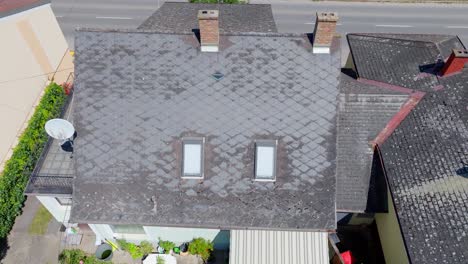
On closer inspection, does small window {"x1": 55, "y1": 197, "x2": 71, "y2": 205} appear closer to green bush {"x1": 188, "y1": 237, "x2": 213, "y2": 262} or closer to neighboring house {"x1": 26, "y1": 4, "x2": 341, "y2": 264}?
neighboring house {"x1": 26, "y1": 4, "x2": 341, "y2": 264}

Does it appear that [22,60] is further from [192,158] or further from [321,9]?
[321,9]

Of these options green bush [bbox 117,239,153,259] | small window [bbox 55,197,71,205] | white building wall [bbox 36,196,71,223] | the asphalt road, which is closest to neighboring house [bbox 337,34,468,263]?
green bush [bbox 117,239,153,259]

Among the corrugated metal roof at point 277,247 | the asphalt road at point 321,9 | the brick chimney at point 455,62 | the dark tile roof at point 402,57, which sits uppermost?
the asphalt road at point 321,9

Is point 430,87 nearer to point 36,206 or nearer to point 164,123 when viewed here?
point 164,123

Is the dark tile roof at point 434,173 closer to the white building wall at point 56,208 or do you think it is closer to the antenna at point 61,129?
the antenna at point 61,129

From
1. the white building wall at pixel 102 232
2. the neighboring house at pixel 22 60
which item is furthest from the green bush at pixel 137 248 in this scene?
the neighboring house at pixel 22 60

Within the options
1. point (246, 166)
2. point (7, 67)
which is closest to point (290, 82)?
point (246, 166)

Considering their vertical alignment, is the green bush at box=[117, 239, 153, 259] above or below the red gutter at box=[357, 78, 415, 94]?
below
